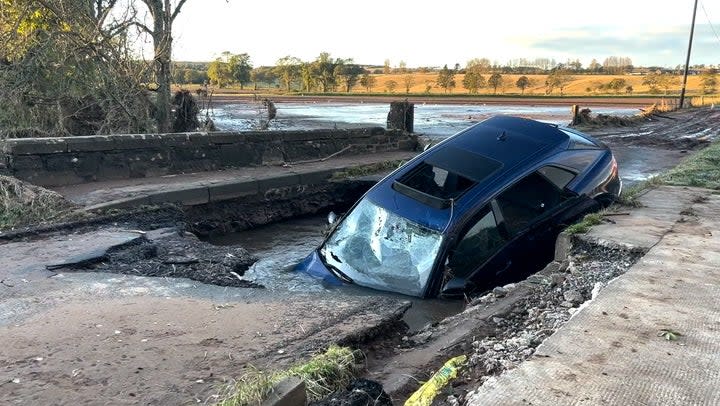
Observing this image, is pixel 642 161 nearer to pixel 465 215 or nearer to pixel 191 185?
pixel 465 215

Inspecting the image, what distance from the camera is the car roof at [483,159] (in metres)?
5.77

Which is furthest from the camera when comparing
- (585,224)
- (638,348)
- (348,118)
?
(348,118)

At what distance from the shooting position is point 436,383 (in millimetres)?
2967

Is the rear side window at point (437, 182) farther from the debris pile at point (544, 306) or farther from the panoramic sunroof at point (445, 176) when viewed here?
the debris pile at point (544, 306)

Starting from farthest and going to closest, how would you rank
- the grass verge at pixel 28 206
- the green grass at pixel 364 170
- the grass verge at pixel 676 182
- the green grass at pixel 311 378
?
the green grass at pixel 364 170 < the grass verge at pixel 28 206 < the grass verge at pixel 676 182 < the green grass at pixel 311 378

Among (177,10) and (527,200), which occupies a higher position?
(177,10)

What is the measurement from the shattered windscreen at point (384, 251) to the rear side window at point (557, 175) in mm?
1656

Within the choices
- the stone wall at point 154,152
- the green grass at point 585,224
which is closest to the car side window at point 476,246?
the green grass at point 585,224

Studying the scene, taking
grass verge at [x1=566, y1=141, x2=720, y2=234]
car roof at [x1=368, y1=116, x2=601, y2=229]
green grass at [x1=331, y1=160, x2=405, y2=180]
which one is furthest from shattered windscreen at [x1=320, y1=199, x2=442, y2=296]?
green grass at [x1=331, y1=160, x2=405, y2=180]

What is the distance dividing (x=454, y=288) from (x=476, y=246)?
50 centimetres

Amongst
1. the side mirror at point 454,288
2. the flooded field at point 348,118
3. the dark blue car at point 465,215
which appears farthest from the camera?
the flooded field at point 348,118

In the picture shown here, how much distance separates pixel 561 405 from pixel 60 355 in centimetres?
294

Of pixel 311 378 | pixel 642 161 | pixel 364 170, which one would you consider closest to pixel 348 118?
pixel 642 161

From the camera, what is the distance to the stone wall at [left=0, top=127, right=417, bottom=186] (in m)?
8.38
